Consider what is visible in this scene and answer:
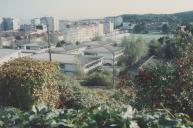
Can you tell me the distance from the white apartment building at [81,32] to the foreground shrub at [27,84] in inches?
2709

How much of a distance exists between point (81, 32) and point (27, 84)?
79.3m

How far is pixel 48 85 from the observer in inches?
260

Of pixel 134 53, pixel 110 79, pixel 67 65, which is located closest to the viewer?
pixel 110 79

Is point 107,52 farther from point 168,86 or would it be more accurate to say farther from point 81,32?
point 168,86

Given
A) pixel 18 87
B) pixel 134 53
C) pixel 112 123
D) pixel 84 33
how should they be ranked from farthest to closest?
1. pixel 84 33
2. pixel 134 53
3. pixel 18 87
4. pixel 112 123

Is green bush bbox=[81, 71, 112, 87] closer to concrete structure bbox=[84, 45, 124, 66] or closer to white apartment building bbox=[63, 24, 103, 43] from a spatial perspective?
concrete structure bbox=[84, 45, 124, 66]

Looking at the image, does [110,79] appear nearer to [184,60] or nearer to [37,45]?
[184,60]

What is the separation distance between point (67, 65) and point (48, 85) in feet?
97.3

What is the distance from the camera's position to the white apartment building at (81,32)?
3166 inches

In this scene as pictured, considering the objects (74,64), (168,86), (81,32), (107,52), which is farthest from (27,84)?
(81,32)

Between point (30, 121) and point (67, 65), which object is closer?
point (30, 121)

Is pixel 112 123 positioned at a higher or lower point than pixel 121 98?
higher

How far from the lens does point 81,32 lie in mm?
85188

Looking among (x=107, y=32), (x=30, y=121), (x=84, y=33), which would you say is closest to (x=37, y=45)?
(x=84, y=33)
